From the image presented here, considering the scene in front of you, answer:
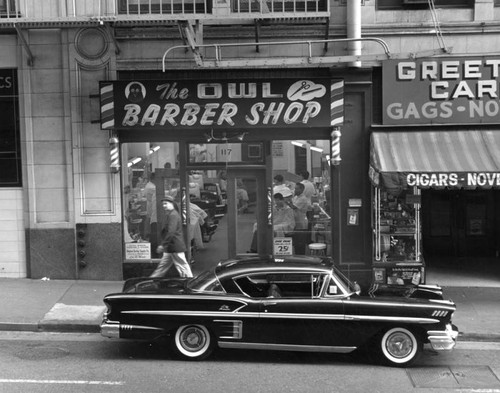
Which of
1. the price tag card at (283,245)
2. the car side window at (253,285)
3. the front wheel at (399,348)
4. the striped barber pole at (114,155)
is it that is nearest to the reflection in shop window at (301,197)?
the price tag card at (283,245)

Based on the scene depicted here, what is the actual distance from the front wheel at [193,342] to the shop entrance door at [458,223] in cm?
850

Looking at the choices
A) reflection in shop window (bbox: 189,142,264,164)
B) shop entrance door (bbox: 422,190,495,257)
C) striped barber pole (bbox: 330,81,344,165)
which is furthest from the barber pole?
shop entrance door (bbox: 422,190,495,257)

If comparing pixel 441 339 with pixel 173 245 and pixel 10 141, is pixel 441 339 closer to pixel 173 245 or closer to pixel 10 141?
pixel 173 245

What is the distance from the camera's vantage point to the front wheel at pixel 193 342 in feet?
24.9

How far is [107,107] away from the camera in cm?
1162

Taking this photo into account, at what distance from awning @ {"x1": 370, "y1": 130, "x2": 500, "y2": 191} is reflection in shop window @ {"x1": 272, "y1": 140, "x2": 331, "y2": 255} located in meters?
1.25

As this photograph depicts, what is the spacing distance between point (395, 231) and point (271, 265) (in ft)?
Result: 15.6

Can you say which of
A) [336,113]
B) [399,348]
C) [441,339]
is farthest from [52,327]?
[336,113]

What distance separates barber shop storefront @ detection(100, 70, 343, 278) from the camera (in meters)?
11.7

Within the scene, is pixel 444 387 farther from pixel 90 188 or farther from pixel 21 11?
pixel 21 11

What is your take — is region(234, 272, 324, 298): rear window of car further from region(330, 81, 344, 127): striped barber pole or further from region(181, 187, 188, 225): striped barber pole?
region(181, 187, 188, 225): striped barber pole

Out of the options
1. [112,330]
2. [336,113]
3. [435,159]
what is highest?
[336,113]

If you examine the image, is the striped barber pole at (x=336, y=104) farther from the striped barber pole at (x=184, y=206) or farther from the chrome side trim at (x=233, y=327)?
the chrome side trim at (x=233, y=327)

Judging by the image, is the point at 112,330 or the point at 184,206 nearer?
the point at 112,330
